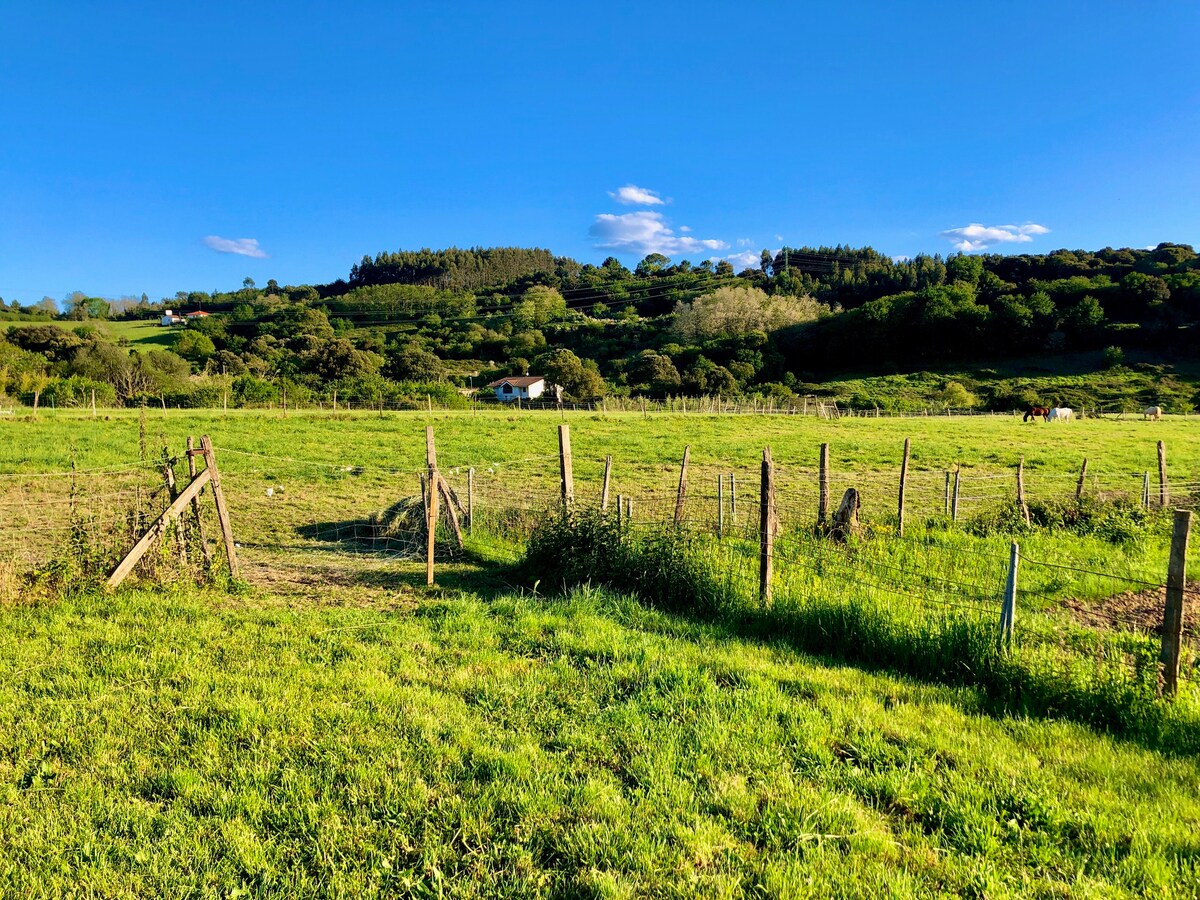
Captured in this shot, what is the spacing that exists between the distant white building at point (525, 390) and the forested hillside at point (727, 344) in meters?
1.76

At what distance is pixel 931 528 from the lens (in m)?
11.6

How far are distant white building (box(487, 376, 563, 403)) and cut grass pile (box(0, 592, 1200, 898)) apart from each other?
2743 inches

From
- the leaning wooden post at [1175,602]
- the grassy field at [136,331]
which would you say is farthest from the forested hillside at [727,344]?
the leaning wooden post at [1175,602]

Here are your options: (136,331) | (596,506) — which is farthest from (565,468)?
(136,331)

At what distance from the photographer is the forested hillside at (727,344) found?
64688 mm

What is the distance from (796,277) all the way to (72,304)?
148m

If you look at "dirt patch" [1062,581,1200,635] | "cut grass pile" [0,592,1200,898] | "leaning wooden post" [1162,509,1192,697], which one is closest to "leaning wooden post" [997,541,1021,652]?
"cut grass pile" [0,592,1200,898]

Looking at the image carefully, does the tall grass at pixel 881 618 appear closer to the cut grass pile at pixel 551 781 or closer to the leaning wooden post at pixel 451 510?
the cut grass pile at pixel 551 781

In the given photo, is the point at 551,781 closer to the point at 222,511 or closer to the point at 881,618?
the point at 881,618

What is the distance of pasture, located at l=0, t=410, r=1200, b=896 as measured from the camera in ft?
10.8

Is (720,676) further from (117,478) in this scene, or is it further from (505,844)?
(117,478)

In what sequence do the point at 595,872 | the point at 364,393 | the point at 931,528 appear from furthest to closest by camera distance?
the point at 364,393
the point at 931,528
the point at 595,872

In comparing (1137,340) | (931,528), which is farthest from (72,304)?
(1137,340)

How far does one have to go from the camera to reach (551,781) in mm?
3979
